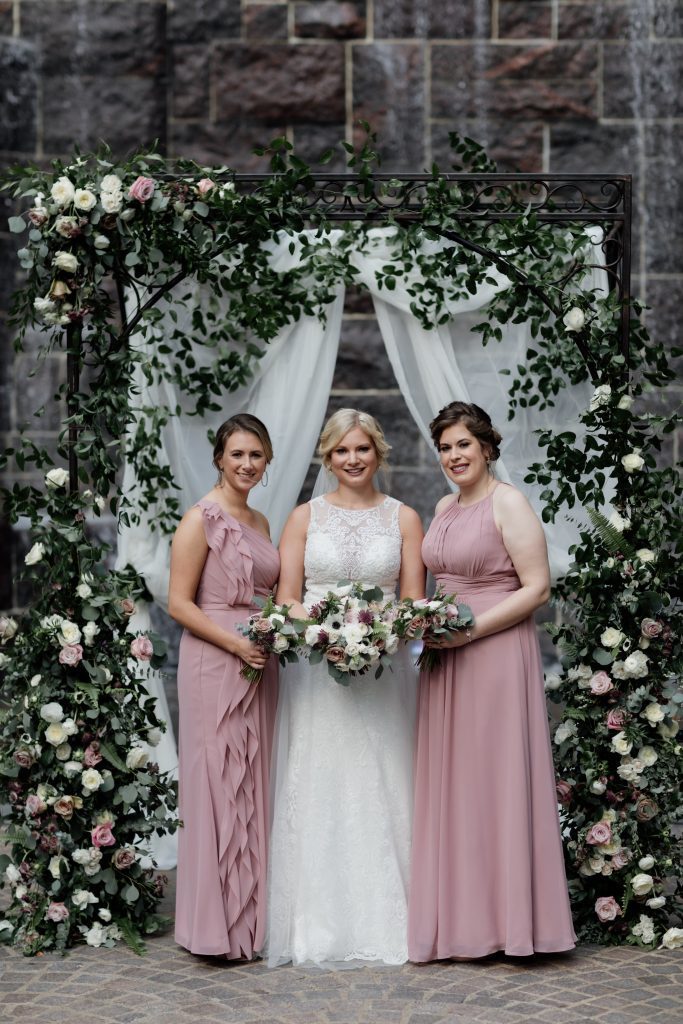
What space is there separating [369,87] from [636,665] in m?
5.02

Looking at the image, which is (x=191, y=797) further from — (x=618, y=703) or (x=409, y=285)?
(x=409, y=285)

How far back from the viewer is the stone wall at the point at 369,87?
337 inches

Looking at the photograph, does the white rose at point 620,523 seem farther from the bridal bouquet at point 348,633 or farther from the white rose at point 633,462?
the bridal bouquet at point 348,633

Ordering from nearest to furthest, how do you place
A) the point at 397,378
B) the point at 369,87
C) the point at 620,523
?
the point at 620,523 < the point at 397,378 < the point at 369,87

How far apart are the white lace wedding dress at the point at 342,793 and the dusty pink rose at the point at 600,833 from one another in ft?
2.40

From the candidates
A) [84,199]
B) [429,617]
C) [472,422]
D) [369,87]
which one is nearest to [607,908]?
[429,617]

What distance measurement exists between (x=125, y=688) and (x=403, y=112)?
4947 mm

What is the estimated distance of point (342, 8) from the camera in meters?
8.64

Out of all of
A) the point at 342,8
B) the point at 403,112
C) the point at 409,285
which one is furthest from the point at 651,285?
the point at 409,285

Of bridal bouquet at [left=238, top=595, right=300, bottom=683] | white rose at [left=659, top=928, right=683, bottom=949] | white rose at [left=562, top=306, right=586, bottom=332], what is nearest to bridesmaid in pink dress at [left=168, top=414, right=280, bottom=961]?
bridal bouquet at [left=238, top=595, right=300, bottom=683]

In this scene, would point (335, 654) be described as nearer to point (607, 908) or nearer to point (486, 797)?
point (486, 797)

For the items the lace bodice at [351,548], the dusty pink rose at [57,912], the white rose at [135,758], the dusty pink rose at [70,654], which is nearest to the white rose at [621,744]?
the lace bodice at [351,548]

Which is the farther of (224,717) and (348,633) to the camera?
(224,717)

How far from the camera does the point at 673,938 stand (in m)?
5.00
